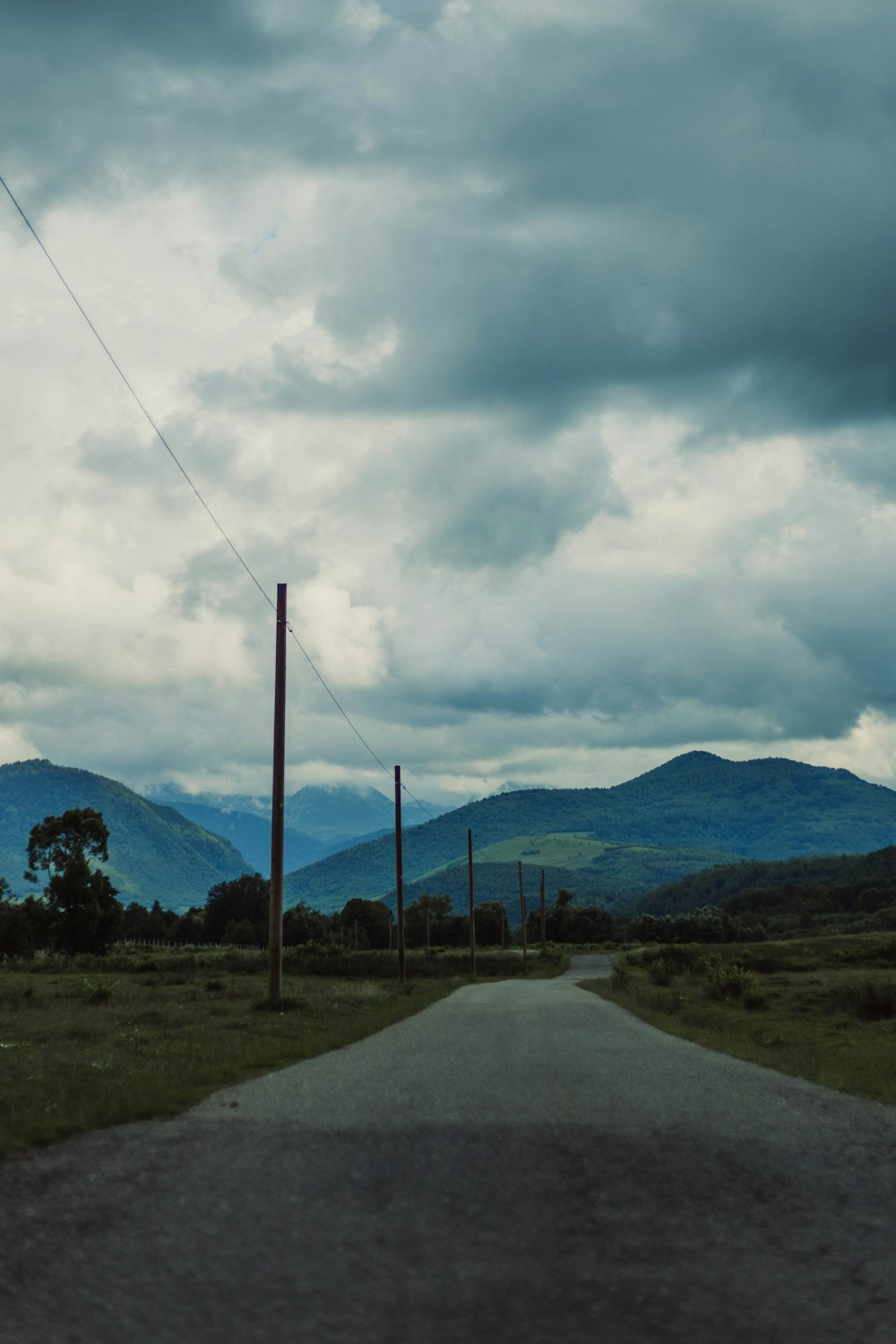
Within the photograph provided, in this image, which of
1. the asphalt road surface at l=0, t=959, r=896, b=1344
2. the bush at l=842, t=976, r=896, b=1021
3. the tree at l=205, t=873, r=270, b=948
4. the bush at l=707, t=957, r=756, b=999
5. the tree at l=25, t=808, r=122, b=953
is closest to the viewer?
the asphalt road surface at l=0, t=959, r=896, b=1344

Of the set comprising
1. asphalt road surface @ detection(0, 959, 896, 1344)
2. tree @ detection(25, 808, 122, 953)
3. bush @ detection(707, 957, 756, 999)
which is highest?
tree @ detection(25, 808, 122, 953)

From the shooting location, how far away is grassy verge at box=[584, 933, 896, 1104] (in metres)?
19.6

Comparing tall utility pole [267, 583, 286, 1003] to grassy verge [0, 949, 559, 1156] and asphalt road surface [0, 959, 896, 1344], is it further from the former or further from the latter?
asphalt road surface [0, 959, 896, 1344]

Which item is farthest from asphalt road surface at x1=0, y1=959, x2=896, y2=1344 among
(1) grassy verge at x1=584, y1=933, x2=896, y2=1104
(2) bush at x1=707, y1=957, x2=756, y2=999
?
(2) bush at x1=707, y1=957, x2=756, y2=999

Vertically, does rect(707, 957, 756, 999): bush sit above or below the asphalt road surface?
below

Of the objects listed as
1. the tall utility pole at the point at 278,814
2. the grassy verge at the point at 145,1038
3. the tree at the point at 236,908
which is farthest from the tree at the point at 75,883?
the tall utility pole at the point at 278,814

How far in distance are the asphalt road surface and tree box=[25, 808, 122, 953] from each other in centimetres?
7826

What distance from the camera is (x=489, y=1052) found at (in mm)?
18688

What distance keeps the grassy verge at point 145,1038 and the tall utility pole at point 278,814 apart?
0.90m

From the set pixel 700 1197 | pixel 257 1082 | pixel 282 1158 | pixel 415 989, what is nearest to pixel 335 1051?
pixel 257 1082

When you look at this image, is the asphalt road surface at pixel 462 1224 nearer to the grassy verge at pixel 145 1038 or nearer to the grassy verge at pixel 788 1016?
the grassy verge at pixel 145 1038

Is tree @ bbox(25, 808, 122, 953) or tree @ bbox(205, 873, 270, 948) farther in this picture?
tree @ bbox(205, 873, 270, 948)

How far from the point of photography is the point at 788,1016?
3578 cm

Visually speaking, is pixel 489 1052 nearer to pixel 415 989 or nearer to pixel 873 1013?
pixel 873 1013
